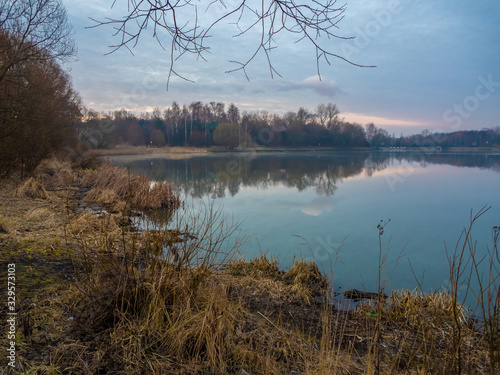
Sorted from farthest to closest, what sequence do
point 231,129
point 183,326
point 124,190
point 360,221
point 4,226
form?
point 231,129, point 124,190, point 360,221, point 4,226, point 183,326

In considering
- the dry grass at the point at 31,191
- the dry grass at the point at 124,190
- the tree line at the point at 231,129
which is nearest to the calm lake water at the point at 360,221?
the dry grass at the point at 124,190

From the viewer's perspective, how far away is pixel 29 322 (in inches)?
97.4

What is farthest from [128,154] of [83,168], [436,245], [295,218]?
[436,245]

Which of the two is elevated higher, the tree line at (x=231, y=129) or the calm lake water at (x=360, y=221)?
the tree line at (x=231, y=129)

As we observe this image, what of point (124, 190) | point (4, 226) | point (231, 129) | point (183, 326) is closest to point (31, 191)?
point (124, 190)

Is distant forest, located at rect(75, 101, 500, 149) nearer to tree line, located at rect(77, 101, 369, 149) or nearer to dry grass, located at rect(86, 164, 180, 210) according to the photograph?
tree line, located at rect(77, 101, 369, 149)

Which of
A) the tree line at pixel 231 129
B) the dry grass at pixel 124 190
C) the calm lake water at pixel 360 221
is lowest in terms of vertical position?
the calm lake water at pixel 360 221

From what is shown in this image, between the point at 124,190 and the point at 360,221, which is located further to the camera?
the point at 124,190

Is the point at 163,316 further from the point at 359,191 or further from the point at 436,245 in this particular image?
the point at 359,191

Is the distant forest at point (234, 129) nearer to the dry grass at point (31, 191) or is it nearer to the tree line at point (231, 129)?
A: the tree line at point (231, 129)

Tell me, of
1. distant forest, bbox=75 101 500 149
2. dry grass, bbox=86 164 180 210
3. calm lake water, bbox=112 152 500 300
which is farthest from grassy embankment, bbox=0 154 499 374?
distant forest, bbox=75 101 500 149

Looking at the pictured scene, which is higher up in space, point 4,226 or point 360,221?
point 4,226

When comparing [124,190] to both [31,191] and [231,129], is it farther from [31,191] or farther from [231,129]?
[231,129]

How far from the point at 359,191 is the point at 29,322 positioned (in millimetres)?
14348
